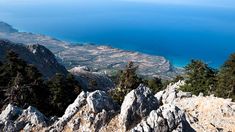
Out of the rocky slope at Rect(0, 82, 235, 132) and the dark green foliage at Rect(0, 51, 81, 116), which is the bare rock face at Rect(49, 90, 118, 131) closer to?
the rocky slope at Rect(0, 82, 235, 132)

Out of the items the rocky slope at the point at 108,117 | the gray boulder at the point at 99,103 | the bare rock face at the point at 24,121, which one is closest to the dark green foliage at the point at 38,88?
the bare rock face at the point at 24,121

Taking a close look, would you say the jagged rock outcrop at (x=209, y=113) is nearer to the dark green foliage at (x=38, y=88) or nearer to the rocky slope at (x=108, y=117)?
the rocky slope at (x=108, y=117)

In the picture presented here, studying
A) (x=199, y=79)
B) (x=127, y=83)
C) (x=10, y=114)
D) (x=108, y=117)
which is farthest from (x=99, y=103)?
(x=199, y=79)

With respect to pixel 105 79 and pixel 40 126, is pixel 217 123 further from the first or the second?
pixel 105 79

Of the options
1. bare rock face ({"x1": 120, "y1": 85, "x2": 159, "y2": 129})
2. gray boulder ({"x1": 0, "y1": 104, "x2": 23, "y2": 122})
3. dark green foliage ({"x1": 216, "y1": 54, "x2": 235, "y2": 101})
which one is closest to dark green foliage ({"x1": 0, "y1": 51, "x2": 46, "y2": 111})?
gray boulder ({"x1": 0, "y1": 104, "x2": 23, "y2": 122})

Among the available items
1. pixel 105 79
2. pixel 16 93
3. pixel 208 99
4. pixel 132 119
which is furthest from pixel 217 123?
pixel 105 79

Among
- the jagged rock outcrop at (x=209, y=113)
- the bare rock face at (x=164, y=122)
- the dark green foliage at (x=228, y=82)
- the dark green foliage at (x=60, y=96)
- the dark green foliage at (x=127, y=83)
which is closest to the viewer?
the bare rock face at (x=164, y=122)

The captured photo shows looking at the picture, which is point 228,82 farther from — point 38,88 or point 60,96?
point 38,88
